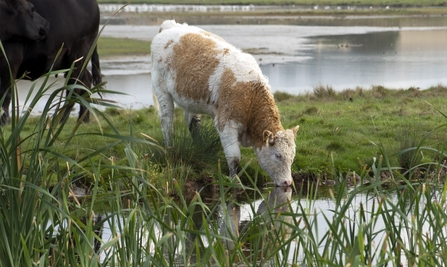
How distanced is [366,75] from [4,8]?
1277cm

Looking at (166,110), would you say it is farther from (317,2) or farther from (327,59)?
(317,2)

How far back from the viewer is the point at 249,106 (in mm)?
8227

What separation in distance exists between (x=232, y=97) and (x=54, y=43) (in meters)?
3.54

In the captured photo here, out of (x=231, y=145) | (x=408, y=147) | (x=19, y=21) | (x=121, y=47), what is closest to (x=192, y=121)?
(x=231, y=145)

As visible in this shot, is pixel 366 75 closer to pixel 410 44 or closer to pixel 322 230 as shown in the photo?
pixel 410 44

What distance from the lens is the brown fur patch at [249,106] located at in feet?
26.8

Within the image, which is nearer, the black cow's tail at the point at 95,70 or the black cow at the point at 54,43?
the black cow at the point at 54,43

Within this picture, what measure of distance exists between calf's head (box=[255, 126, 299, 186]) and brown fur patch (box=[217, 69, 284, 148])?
6.5 inches

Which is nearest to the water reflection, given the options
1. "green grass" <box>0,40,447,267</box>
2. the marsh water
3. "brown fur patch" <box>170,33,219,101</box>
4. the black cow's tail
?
the marsh water

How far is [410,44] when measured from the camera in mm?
31203

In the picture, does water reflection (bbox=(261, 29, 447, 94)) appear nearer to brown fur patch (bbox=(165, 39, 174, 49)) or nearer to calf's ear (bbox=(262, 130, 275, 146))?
brown fur patch (bbox=(165, 39, 174, 49))

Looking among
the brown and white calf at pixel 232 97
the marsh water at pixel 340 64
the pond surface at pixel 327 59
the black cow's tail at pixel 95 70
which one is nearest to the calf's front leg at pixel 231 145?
the brown and white calf at pixel 232 97

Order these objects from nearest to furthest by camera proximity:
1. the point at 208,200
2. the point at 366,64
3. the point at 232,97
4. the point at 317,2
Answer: the point at 208,200, the point at 232,97, the point at 366,64, the point at 317,2

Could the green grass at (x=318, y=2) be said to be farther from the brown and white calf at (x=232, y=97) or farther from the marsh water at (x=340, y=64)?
the brown and white calf at (x=232, y=97)
